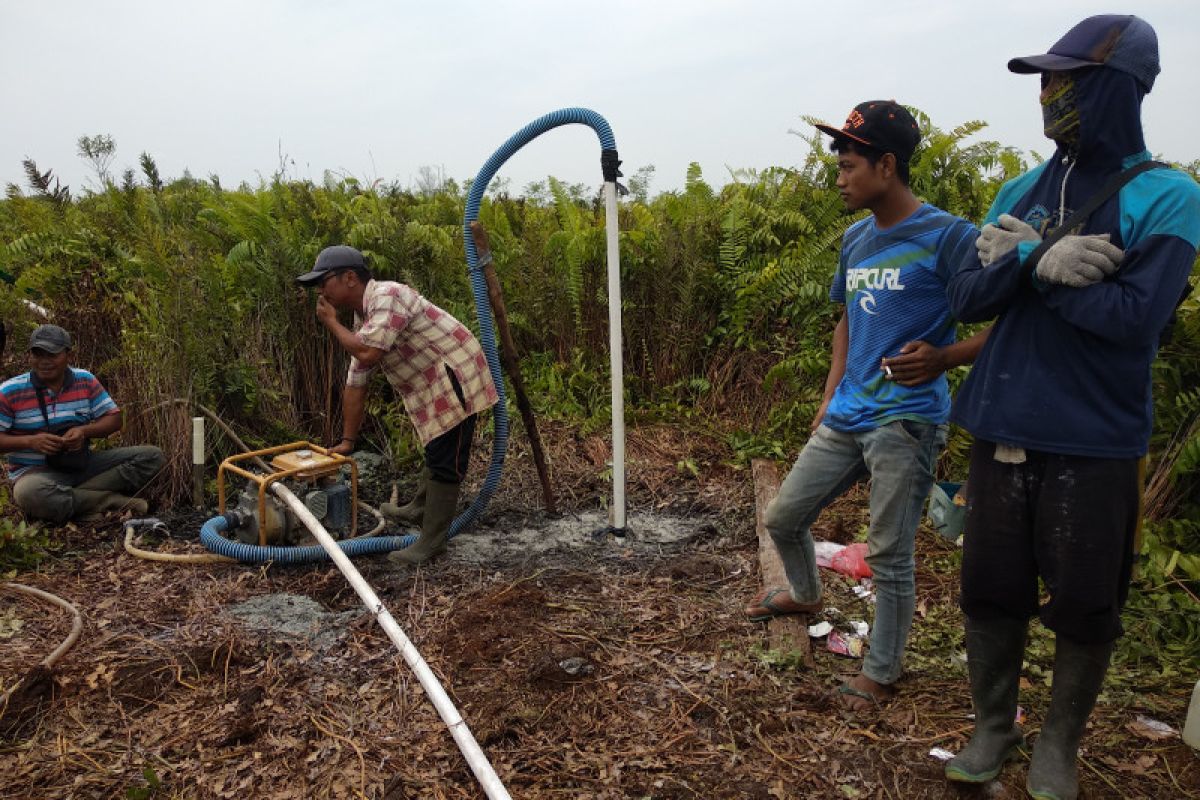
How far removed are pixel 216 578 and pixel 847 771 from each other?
131 inches

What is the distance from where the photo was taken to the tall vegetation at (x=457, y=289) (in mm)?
5699

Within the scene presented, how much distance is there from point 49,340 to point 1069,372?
538cm

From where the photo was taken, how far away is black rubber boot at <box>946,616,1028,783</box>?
2443 millimetres

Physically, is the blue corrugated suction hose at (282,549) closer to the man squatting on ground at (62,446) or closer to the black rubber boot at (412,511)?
the black rubber boot at (412,511)

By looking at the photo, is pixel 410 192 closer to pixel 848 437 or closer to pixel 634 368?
pixel 634 368

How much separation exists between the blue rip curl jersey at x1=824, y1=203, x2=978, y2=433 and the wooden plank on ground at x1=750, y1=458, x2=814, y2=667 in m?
0.82

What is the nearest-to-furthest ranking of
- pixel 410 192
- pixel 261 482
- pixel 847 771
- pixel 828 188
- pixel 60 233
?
pixel 847 771 → pixel 261 482 → pixel 60 233 → pixel 828 188 → pixel 410 192

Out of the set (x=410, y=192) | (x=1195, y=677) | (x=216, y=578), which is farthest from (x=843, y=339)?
(x=410, y=192)

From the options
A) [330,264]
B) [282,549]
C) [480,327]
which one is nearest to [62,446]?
[282,549]

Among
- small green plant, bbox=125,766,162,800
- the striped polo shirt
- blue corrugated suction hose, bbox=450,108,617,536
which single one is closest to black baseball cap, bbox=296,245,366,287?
blue corrugated suction hose, bbox=450,108,617,536

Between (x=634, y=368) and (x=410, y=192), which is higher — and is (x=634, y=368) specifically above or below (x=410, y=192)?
below

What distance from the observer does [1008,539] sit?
2.31 metres

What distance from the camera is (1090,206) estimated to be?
2072 millimetres

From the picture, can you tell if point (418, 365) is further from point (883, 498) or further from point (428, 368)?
point (883, 498)
